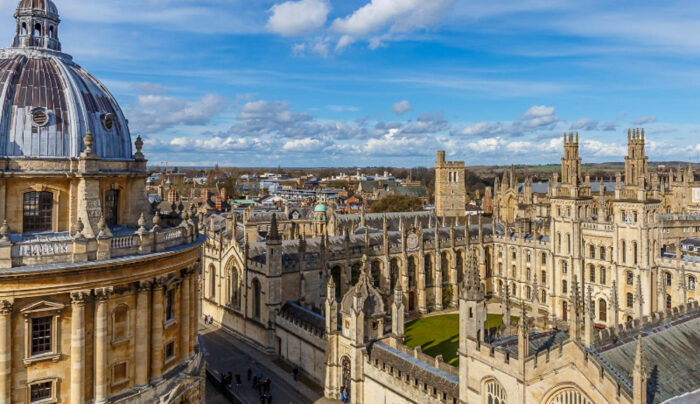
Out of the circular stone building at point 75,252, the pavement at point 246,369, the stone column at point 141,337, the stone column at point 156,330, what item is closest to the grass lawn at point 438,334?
the pavement at point 246,369

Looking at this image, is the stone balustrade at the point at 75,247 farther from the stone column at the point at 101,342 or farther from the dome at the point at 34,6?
the dome at the point at 34,6

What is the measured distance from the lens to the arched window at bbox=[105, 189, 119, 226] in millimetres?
23375

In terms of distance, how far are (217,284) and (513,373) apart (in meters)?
31.9

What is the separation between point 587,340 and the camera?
1956 cm

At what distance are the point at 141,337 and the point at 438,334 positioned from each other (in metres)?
27.0

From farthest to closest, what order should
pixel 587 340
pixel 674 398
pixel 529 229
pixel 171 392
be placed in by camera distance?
pixel 529 229 → pixel 171 392 → pixel 587 340 → pixel 674 398

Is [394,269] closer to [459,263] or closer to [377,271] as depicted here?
[377,271]

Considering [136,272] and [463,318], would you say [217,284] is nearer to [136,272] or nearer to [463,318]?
[136,272]

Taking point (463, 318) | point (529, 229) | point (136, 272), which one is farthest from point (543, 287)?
point (136, 272)

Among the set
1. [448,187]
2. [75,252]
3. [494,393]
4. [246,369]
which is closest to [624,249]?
[494,393]

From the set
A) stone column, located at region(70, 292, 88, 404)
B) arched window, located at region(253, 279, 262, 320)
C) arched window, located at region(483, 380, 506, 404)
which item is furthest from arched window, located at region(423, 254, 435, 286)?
stone column, located at region(70, 292, 88, 404)

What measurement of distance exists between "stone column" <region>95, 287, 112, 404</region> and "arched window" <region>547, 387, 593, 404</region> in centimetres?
1692

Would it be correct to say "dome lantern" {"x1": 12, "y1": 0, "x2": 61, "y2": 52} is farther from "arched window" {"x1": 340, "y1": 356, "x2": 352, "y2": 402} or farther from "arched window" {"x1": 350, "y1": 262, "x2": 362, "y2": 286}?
"arched window" {"x1": 350, "y1": 262, "x2": 362, "y2": 286}

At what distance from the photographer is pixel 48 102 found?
2159 centimetres
